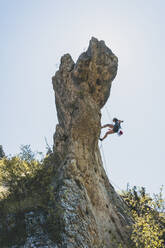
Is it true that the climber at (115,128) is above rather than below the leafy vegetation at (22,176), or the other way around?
above

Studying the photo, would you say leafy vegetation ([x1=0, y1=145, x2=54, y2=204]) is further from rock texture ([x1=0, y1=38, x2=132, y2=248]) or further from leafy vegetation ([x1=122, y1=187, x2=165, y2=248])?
leafy vegetation ([x1=122, y1=187, x2=165, y2=248])

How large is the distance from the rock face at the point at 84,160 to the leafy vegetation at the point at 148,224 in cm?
88

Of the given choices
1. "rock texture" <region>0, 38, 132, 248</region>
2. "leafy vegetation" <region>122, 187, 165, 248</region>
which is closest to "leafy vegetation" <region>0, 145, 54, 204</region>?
"rock texture" <region>0, 38, 132, 248</region>

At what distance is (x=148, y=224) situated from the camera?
11680 mm

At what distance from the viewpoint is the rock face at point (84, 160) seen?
9109mm

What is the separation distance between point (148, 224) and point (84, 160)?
4.84 metres

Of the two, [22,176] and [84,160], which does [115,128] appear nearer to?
[84,160]

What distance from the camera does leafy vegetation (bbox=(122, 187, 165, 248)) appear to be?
36.6 ft

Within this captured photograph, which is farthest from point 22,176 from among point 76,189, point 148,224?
point 148,224

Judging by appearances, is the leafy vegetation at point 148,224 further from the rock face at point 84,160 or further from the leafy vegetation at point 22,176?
the leafy vegetation at point 22,176

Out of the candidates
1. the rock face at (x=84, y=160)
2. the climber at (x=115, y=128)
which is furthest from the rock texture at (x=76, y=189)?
the climber at (x=115, y=128)

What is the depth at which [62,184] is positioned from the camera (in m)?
10.6

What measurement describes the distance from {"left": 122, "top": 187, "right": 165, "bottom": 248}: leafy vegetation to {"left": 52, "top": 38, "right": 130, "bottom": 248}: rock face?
0.88m

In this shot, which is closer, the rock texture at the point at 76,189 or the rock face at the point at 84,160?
the rock texture at the point at 76,189
